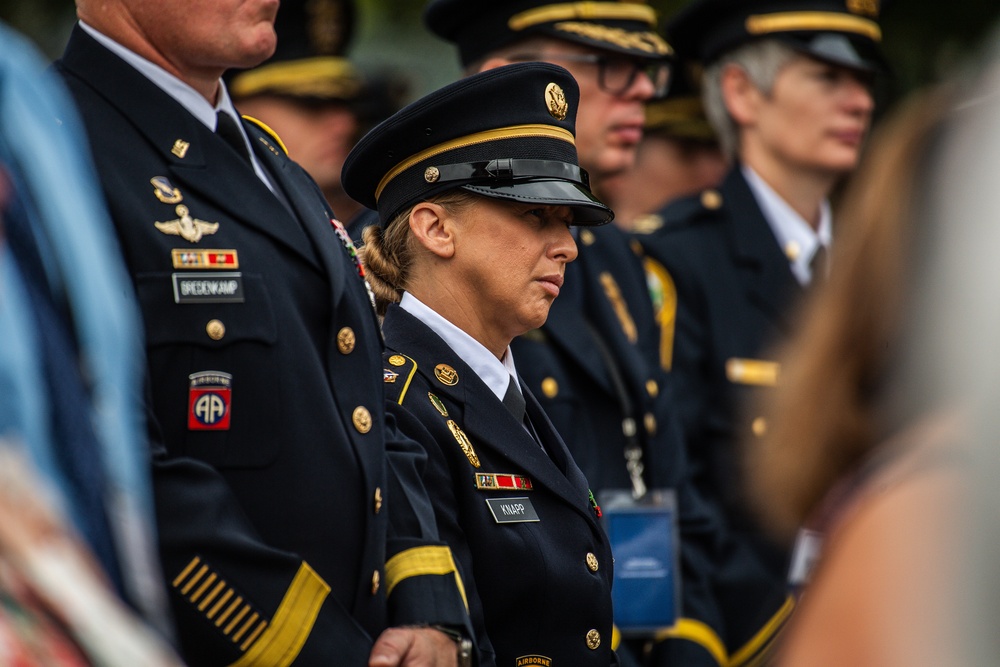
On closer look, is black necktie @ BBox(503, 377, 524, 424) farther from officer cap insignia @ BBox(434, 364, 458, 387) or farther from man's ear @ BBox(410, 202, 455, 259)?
man's ear @ BBox(410, 202, 455, 259)

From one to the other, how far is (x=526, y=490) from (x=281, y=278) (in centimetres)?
89

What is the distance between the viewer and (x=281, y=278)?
10.2 ft

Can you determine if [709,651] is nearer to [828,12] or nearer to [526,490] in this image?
[526,490]

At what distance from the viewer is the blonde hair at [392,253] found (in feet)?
12.7

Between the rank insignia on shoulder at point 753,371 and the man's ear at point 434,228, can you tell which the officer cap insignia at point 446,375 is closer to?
the man's ear at point 434,228

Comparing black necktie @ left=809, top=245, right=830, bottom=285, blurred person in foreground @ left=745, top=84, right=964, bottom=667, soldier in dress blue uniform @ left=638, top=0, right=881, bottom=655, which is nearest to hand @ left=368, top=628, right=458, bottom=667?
blurred person in foreground @ left=745, top=84, right=964, bottom=667

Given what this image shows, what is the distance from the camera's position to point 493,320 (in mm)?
3863

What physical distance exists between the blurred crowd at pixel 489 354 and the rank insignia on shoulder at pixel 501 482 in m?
0.01

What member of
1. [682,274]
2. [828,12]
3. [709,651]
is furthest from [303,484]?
[828,12]

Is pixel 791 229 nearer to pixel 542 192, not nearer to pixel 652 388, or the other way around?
pixel 652 388

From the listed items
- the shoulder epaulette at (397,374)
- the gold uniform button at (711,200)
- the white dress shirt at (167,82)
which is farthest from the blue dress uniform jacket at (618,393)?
the white dress shirt at (167,82)

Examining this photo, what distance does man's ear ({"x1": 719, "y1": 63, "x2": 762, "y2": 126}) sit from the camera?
6.25 m

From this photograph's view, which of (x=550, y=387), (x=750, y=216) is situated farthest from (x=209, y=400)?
(x=750, y=216)

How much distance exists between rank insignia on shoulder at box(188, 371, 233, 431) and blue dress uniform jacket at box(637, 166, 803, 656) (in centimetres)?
277
